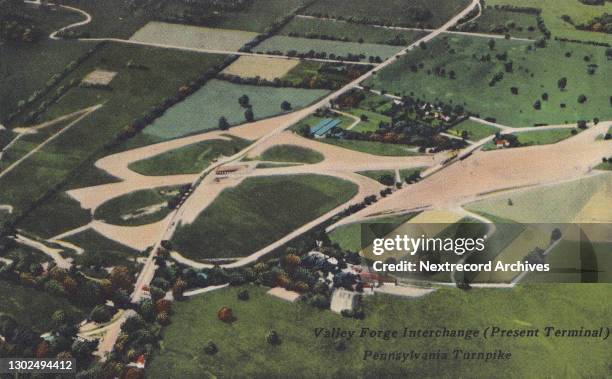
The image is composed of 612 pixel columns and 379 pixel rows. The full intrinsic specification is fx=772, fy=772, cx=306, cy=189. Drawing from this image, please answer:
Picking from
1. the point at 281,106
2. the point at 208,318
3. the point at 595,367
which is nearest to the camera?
the point at 595,367

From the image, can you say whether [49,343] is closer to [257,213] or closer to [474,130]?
[257,213]

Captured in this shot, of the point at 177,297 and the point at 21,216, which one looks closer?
the point at 177,297

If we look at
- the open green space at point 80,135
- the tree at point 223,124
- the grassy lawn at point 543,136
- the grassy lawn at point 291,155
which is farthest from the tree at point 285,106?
the grassy lawn at point 543,136

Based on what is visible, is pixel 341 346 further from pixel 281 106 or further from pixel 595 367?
pixel 281 106

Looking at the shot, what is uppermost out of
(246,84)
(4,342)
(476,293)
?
(246,84)

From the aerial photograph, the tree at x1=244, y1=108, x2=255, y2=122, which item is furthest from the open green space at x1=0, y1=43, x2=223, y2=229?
the tree at x1=244, y1=108, x2=255, y2=122

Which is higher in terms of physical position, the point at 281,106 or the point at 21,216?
the point at 281,106

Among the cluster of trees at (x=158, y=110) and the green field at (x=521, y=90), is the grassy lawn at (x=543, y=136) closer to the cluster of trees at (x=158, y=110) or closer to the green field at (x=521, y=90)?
the green field at (x=521, y=90)

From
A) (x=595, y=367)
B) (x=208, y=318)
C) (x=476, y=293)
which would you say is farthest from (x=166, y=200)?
(x=595, y=367)
